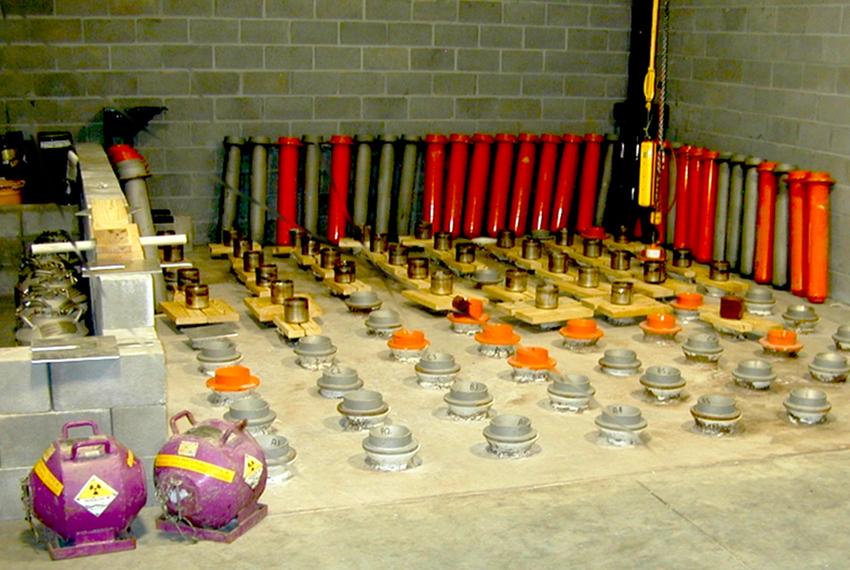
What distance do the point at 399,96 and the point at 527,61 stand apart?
1.18 m

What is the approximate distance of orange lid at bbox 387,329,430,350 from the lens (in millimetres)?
6645

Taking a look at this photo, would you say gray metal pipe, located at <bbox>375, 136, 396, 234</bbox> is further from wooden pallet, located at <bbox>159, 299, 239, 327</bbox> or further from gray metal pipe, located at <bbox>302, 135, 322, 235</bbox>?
wooden pallet, located at <bbox>159, 299, 239, 327</bbox>

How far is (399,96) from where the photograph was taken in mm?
10227

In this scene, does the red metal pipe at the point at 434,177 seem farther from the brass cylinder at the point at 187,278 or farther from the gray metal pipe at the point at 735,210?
the brass cylinder at the point at 187,278

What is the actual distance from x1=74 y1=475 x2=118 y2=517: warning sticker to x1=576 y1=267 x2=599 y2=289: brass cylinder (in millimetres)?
4560

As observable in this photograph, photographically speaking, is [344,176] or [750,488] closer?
[750,488]

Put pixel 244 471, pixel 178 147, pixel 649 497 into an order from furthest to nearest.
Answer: pixel 178 147
pixel 649 497
pixel 244 471

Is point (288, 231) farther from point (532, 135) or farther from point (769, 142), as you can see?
point (769, 142)

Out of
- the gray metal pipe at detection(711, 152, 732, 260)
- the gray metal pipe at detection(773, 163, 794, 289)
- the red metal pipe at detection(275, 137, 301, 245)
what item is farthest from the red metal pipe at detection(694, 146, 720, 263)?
the red metal pipe at detection(275, 137, 301, 245)

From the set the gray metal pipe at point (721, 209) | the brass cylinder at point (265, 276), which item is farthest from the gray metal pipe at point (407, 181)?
the gray metal pipe at point (721, 209)

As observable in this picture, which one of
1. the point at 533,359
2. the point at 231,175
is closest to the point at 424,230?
the point at 231,175

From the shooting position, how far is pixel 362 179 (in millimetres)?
10023

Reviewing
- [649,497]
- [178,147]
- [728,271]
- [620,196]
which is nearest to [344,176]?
[178,147]

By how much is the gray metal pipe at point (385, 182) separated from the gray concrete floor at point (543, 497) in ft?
12.5
